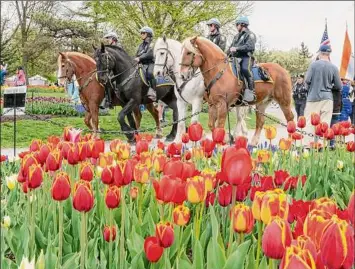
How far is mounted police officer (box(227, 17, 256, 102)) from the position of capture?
26.1 feet

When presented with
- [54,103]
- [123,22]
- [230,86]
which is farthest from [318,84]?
[54,103]

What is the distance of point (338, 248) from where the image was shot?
2.95 feet

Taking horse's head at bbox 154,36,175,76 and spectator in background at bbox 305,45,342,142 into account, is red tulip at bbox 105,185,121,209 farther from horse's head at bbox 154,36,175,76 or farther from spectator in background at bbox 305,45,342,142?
horse's head at bbox 154,36,175,76

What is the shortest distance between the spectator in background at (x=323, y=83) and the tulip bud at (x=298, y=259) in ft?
23.4

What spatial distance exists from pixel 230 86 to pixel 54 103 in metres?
4.69

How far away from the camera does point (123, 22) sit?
11172 mm

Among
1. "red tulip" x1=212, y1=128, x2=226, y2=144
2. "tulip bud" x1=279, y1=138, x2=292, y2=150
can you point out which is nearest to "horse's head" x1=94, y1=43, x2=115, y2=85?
"tulip bud" x1=279, y1=138, x2=292, y2=150

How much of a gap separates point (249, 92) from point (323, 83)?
106 cm

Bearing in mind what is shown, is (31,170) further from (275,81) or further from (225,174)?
(275,81)

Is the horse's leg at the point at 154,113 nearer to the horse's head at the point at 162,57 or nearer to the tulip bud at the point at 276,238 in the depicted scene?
the horse's head at the point at 162,57

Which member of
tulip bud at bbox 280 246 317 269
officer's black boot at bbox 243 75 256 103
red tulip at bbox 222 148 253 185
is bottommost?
tulip bud at bbox 280 246 317 269

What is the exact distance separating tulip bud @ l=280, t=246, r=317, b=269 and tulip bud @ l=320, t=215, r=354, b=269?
32mm

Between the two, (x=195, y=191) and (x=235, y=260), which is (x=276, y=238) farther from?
(x=195, y=191)

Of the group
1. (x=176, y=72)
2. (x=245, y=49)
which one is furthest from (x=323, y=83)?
(x=176, y=72)
